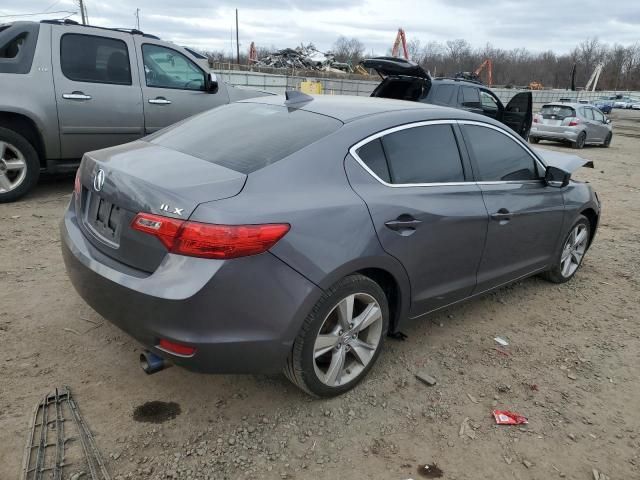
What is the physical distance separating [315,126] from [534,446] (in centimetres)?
206

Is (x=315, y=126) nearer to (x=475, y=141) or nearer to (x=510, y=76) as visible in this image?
(x=475, y=141)

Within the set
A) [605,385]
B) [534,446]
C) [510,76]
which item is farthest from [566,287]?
[510,76]

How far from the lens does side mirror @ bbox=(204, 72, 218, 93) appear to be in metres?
6.91

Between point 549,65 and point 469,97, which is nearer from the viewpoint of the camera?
point 469,97

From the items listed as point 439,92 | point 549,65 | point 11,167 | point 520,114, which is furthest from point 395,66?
point 549,65

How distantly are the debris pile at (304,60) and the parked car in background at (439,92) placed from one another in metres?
34.0

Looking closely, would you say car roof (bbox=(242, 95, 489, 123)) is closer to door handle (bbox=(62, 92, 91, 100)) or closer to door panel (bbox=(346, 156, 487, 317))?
door panel (bbox=(346, 156, 487, 317))

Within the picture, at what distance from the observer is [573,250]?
4.81 meters

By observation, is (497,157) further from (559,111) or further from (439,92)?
(559,111)

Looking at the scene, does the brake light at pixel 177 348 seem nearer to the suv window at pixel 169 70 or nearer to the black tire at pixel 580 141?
the suv window at pixel 169 70

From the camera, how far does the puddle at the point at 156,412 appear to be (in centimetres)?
260

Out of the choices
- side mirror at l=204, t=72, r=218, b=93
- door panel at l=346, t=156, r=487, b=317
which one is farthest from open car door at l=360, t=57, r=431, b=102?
door panel at l=346, t=156, r=487, b=317

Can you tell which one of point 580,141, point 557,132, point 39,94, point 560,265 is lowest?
point 580,141

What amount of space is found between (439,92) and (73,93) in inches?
254
